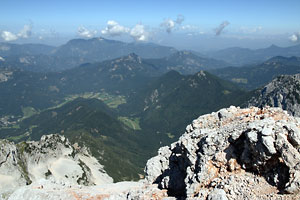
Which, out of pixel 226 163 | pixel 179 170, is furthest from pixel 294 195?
pixel 179 170

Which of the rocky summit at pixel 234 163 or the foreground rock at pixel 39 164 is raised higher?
the rocky summit at pixel 234 163

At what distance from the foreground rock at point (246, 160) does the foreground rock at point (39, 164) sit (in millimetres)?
67066

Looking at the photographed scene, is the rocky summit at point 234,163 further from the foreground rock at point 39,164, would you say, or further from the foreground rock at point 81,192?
the foreground rock at point 39,164

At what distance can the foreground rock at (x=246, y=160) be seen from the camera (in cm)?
2148

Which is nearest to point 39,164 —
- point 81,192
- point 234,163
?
point 81,192

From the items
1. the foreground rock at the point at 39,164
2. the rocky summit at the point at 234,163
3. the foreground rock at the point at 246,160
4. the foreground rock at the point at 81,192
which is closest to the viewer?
the foreground rock at the point at 246,160

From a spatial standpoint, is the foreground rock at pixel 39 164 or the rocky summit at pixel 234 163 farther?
the foreground rock at pixel 39 164

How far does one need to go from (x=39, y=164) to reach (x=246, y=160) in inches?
4667

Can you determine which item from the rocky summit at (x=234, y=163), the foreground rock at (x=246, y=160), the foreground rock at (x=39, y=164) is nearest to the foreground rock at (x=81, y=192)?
the rocky summit at (x=234, y=163)

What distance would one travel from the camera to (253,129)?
2461cm

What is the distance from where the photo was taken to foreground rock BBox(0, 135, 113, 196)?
91625 millimetres

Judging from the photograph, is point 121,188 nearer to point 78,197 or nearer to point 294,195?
point 78,197

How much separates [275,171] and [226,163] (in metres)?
5.00

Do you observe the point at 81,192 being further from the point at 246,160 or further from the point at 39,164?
the point at 39,164
